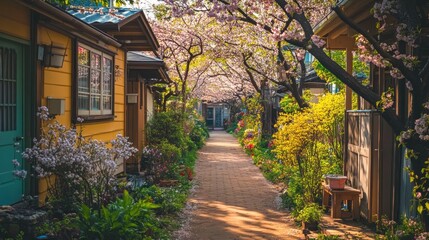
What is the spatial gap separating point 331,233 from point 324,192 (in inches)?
75.9

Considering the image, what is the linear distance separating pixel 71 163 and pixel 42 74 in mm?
1836

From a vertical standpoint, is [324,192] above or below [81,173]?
below

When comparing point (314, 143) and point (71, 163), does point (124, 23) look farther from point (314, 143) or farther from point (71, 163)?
point (71, 163)

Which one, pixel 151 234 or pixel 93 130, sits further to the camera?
pixel 93 130

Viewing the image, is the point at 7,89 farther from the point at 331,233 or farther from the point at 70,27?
the point at 331,233

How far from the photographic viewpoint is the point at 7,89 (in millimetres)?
6527

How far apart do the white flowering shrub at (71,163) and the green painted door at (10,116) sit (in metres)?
0.29

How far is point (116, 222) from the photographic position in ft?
20.4

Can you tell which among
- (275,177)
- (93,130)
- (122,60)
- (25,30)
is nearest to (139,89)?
(122,60)

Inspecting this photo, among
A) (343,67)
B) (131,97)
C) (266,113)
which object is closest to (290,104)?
(343,67)

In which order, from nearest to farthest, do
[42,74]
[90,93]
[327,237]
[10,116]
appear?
[10,116] → [327,237] → [42,74] → [90,93]

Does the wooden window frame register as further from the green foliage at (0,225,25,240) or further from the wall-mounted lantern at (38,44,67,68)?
the green foliage at (0,225,25,240)

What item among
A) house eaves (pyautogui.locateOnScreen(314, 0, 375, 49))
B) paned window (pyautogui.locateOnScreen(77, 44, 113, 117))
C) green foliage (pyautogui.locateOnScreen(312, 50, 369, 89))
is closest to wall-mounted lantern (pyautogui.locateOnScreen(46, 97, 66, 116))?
paned window (pyautogui.locateOnScreen(77, 44, 113, 117))

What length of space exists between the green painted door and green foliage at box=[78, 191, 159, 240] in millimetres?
1054
